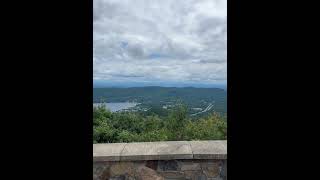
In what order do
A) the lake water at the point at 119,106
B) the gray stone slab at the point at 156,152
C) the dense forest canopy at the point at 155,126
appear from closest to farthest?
the gray stone slab at the point at 156,152, the dense forest canopy at the point at 155,126, the lake water at the point at 119,106

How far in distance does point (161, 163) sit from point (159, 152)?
129mm

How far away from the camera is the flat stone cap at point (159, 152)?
3088mm

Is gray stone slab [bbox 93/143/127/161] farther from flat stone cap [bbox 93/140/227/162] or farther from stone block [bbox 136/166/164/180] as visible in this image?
stone block [bbox 136/166/164/180]

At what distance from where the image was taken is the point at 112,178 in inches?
126

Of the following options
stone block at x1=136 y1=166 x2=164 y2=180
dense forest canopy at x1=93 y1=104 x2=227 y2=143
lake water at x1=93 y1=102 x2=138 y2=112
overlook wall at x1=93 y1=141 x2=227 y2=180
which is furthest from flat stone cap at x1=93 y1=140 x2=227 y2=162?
lake water at x1=93 y1=102 x2=138 y2=112

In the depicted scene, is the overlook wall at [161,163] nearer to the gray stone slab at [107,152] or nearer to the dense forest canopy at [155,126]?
the gray stone slab at [107,152]

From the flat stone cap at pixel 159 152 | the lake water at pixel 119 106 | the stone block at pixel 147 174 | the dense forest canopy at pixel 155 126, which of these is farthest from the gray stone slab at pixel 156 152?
the lake water at pixel 119 106

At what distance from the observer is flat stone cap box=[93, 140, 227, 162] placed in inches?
122
